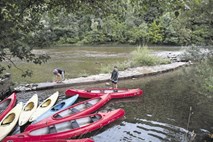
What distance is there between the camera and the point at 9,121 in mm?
11625

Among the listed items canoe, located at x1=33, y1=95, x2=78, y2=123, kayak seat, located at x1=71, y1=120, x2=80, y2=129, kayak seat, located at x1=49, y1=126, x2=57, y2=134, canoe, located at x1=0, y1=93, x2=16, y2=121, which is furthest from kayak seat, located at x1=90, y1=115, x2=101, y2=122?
canoe, located at x1=0, y1=93, x2=16, y2=121

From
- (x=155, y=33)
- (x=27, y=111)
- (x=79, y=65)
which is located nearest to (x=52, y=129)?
(x=27, y=111)

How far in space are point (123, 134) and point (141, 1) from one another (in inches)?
283

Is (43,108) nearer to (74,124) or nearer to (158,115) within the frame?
(74,124)

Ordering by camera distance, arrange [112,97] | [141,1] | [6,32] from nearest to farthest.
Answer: [6,32] → [141,1] → [112,97]

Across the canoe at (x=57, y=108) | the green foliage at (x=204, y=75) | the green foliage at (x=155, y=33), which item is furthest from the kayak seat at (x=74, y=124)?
the green foliage at (x=155, y=33)

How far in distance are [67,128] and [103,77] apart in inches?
393

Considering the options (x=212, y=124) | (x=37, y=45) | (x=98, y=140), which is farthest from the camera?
(x=212, y=124)

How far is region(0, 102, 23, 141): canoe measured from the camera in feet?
34.8

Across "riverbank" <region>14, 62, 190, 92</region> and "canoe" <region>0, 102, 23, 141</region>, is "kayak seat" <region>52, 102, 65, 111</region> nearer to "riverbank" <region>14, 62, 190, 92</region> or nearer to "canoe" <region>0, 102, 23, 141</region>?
"canoe" <region>0, 102, 23, 141</region>

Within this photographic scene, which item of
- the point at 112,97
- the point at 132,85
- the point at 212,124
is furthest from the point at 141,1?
the point at 132,85

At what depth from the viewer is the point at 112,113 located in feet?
40.8

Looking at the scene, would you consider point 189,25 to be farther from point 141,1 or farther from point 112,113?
point 141,1

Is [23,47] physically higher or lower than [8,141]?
higher
